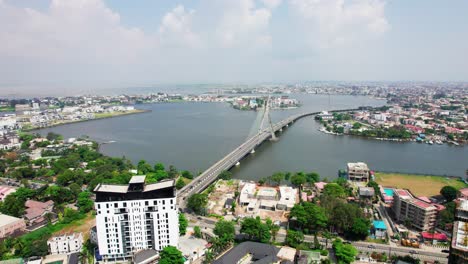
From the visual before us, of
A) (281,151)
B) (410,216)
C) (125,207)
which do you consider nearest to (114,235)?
(125,207)

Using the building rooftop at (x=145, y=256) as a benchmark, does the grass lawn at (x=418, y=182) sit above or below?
below

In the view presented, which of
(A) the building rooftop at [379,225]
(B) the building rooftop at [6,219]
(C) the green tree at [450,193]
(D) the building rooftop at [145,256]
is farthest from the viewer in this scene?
(C) the green tree at [450,193]

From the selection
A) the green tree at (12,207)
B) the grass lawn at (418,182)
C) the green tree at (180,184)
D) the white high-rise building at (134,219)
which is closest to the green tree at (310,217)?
the white high-rise building at (134,219)

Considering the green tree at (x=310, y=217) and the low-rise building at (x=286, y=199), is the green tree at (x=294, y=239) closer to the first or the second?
the green tree at (x=310, y=217)

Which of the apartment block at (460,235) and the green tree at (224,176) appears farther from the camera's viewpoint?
the green tree at (224,176)

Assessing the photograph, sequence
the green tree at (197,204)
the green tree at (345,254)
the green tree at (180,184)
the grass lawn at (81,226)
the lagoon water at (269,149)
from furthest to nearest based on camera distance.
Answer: the lagoon water at (269,149), the green tree at (180,184), the green tree at (197,204), the grass lawn at (81,226), the green tree at (345,254)

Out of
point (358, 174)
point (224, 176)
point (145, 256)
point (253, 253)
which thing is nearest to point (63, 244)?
point (145, 256)

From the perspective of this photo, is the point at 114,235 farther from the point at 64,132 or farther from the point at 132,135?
the point at 64,132
